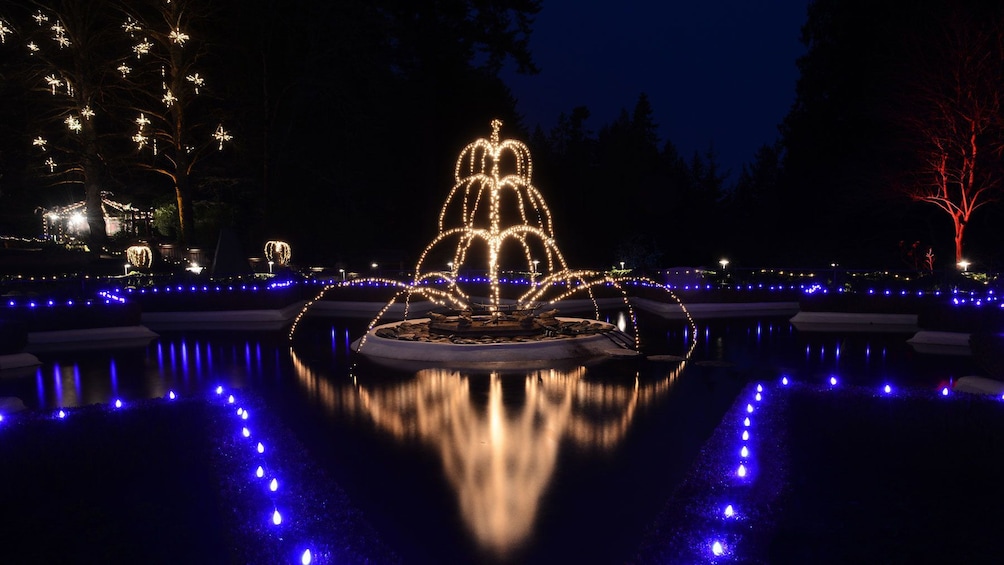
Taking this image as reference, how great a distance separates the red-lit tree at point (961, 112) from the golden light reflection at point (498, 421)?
20.6m

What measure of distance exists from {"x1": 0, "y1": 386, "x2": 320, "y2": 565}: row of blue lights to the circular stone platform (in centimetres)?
504

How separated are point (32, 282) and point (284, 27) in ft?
65.1

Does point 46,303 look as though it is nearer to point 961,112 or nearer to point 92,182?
point 92,182

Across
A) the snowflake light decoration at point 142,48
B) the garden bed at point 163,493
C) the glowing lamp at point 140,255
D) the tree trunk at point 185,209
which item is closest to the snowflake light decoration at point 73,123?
the snowflake light decoration at point 142,48

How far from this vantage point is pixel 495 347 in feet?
49.9

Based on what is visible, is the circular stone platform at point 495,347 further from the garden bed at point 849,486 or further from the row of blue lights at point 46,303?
the row of blue lights at point 46,303

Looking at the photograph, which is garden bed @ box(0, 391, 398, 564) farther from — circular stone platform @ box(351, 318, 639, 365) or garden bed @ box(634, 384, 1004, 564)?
circular stone platform @ box(351, 318, 639, 365)

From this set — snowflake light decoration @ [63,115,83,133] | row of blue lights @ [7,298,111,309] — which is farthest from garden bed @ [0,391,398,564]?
snowflake light decoration @ [63,115,83,133]

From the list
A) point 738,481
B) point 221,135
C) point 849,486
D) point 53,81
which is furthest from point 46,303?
point 849,486

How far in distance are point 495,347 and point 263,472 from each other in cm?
813

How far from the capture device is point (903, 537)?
5.93 m

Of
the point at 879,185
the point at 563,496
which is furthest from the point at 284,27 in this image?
the point at 563,496

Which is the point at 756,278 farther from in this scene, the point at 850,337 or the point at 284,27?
the point at 284,27

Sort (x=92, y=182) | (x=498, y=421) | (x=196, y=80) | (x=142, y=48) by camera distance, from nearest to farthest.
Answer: (x=498, y=421), (x=142, y=48), (x=196, y=80), (x=92, y=182)
